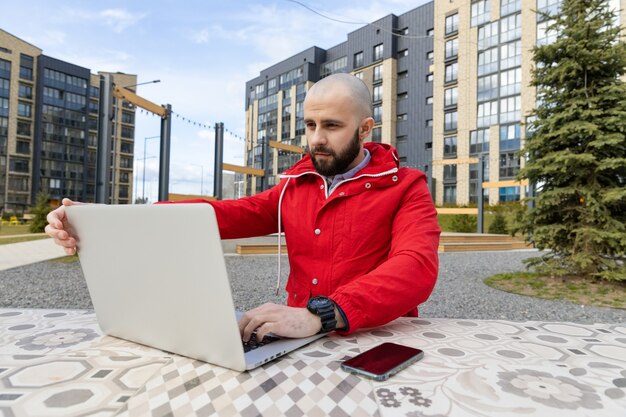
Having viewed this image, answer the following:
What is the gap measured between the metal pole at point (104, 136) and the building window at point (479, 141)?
2442cm

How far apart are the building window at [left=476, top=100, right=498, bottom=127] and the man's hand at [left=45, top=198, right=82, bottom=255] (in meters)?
28.4

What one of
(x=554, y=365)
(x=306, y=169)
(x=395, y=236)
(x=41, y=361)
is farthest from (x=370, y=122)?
(x=41, y=361)

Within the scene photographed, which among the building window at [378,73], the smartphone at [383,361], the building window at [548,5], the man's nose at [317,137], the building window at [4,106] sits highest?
the building window at [548,5]

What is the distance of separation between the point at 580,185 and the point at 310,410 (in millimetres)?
6142

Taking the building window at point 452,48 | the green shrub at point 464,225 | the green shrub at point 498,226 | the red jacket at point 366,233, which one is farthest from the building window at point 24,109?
the red jacket at point 366,233

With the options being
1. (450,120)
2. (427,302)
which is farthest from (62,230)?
(450,120)

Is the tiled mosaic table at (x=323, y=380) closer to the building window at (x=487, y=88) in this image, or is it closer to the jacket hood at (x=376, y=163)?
the jacket hood at (x=376, y=163)

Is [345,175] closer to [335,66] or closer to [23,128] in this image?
[335,66]

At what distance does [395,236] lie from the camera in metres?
1.25

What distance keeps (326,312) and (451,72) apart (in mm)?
30184

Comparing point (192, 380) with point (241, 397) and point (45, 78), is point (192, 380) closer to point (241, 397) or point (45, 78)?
point (241, 397)

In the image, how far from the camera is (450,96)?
91.6 feet

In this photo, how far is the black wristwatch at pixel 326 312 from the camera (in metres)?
0.93

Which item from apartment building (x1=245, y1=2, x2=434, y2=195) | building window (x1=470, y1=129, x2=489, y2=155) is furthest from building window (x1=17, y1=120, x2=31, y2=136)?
building window (x1=470, y1=129, x2=489, y2=155)
